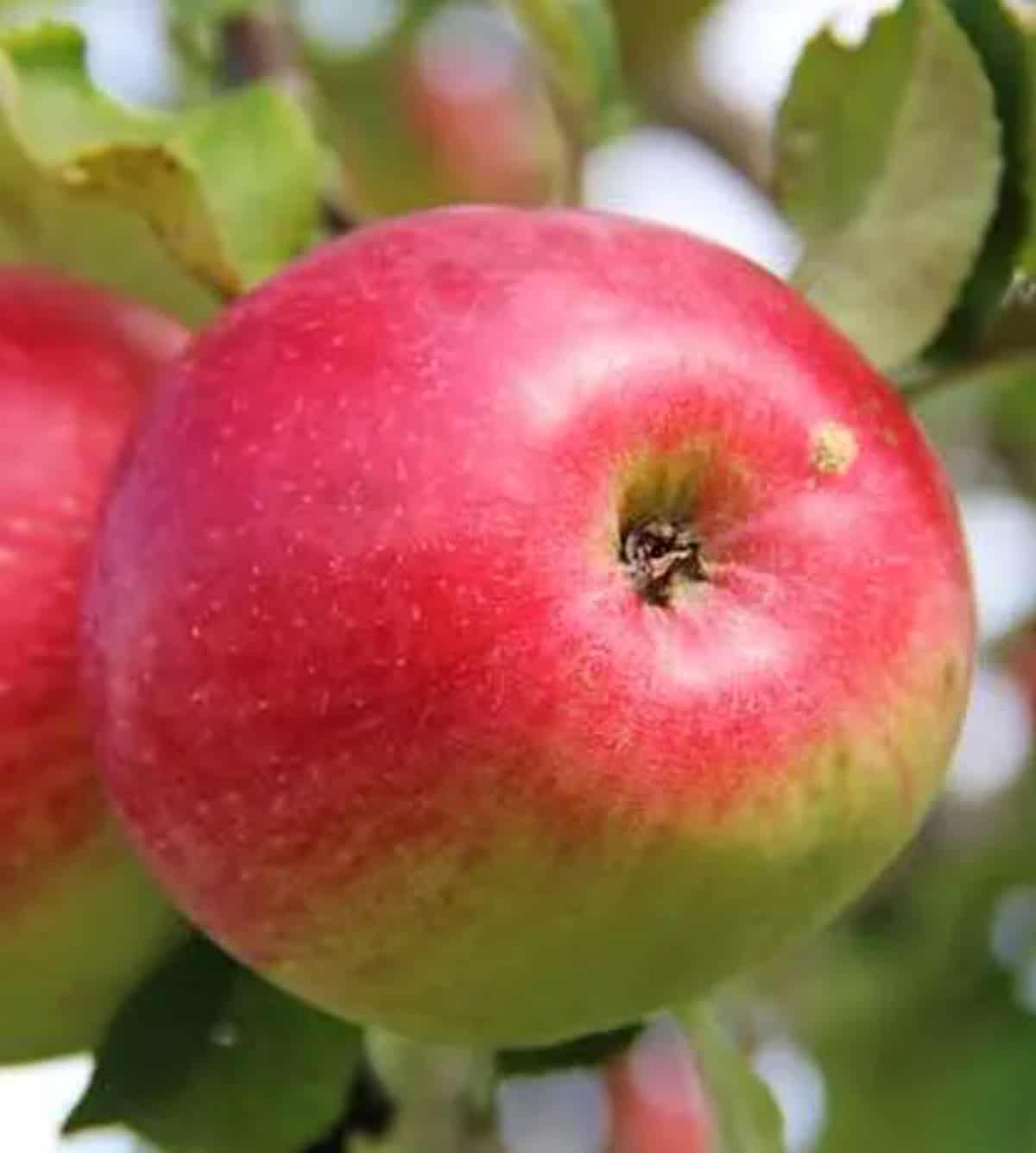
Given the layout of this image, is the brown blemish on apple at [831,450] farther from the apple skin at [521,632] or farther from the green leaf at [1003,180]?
the green leaf at [1003,180]

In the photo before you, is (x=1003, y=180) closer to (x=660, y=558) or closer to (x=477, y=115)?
(x=660, y=558)

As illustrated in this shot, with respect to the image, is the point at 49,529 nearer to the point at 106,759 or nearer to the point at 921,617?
the point at 106,759

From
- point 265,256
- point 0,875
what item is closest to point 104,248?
point 265,256

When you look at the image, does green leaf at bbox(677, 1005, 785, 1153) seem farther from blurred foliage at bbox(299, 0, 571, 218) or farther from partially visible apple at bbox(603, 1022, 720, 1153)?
blurred foliage at bbox(299, 0, 571, 218)

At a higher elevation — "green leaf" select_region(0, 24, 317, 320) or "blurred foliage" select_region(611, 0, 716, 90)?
"blurred foliage" select_region(611, 0, 716, 90)

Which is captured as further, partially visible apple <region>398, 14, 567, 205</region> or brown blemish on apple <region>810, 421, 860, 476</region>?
partially visible apple <region>398, 14, 567, 205</region>

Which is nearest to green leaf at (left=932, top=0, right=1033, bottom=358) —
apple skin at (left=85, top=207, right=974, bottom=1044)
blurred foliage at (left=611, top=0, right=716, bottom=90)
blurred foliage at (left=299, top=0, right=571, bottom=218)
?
apple skin at (left=85, top=207, right=974, bottom=1044)
